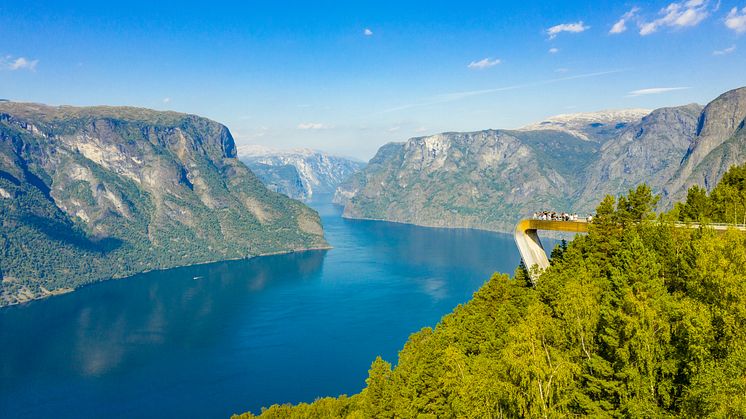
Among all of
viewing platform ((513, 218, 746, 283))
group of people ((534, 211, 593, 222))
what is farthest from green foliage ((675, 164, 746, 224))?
viewing platform ((513, 218, 746, 283))

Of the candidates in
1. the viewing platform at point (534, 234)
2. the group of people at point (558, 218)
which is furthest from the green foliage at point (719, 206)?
the viewing platform at point (534, 234)

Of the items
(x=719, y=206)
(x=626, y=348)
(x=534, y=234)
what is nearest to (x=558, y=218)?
(x=534, y=234)

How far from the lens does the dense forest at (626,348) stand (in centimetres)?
2575

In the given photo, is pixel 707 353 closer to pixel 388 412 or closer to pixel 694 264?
pixel 694 264

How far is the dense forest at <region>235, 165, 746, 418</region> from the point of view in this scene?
25750 millimetres

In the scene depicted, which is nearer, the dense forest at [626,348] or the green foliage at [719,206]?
the dense forest at [626,348]

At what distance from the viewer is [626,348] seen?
27.3 metres

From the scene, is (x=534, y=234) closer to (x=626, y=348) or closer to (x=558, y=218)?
(x=558, y=218)

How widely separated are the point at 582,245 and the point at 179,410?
118 metres

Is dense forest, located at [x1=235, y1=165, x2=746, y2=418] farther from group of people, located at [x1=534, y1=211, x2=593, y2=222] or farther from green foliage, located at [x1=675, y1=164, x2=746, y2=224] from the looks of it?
green foliage, located at [x1=675, y1=164, x2=746, y2=224]

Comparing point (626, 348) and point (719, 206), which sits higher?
point (719, 206)

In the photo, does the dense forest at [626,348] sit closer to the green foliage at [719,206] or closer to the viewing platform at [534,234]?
the viewing platform at [534,234]

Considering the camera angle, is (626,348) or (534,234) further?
(534,234)

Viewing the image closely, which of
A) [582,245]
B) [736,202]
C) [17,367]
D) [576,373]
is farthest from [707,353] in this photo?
[17,367]
